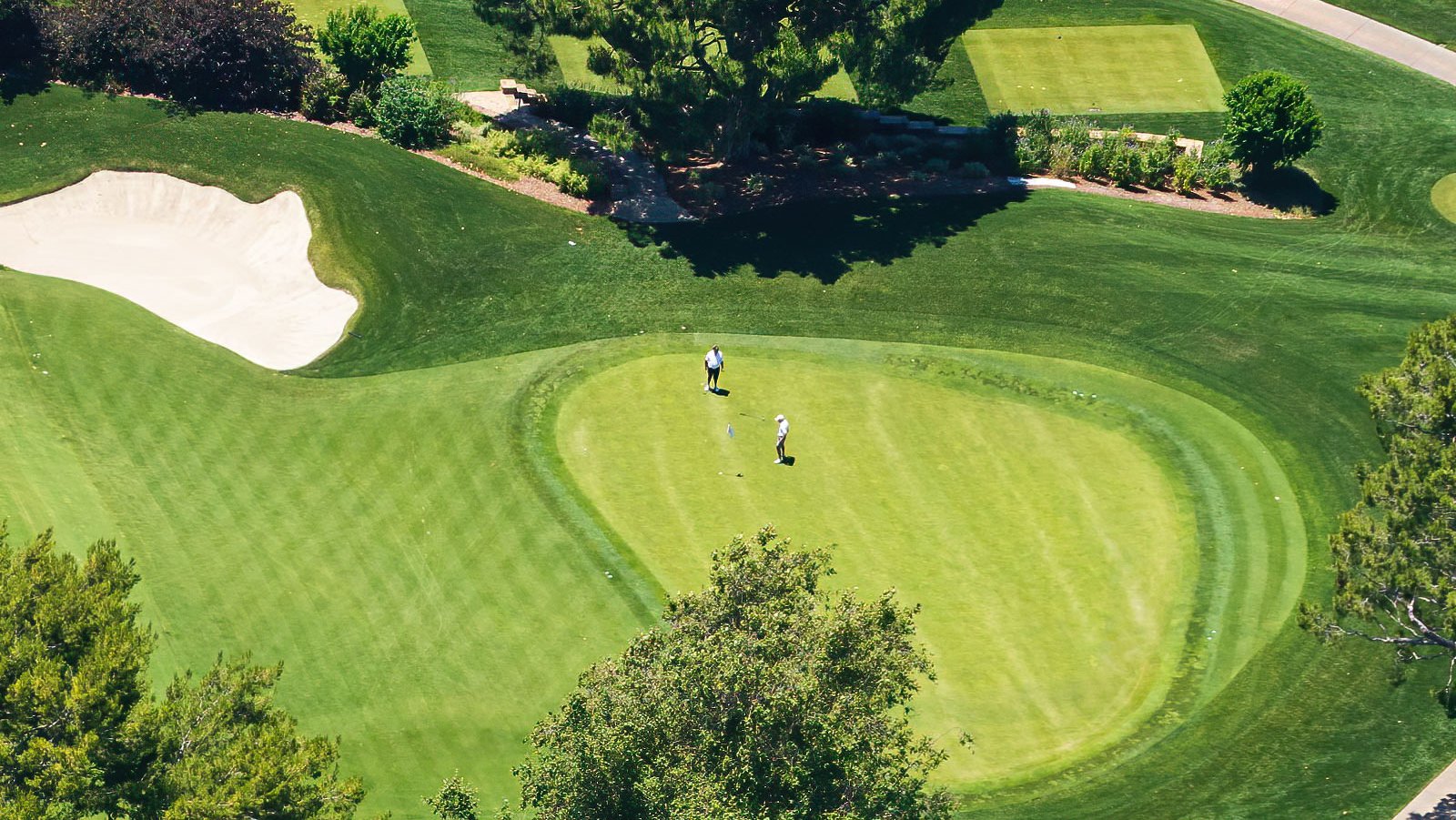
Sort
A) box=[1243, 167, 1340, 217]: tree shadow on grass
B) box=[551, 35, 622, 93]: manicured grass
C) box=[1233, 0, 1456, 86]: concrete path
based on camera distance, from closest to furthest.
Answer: box=[1243, 167, 1340, 217]: tree shadow on grass < box=[551, 35, 622, 93]: manicured grass < box=[1233, 0, 1456, 86]: concrete path

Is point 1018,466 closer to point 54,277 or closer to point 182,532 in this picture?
point 182,532

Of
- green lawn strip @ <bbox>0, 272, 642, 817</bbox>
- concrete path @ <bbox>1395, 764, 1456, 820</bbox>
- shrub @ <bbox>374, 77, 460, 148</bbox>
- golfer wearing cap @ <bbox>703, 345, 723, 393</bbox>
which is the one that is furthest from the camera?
shrub @ <bbox>374, 77, 460, 148</bbox>

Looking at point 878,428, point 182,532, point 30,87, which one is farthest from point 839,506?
point 30,87

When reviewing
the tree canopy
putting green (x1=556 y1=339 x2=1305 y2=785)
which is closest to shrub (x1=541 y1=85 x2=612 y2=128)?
putting green (x1=556 y1=339 x2=1305 y2=785)

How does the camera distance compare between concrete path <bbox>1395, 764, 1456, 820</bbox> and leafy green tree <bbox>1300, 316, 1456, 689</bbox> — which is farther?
concrete path <bbox>1395, 764, 1456, 820</bbox>

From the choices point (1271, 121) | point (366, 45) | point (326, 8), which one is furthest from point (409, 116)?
point (1271, 121)

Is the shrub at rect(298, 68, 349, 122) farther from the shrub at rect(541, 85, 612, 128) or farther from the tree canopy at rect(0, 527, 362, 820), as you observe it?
the tree canopy at rect(0, 527, 362, 820)

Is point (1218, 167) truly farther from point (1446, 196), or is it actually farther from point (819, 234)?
point (819, 234)

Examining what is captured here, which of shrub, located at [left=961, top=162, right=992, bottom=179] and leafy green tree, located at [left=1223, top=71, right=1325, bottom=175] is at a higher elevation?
leafy green tree, located at [left=1223, top=71, right=1325, bottom=175]
